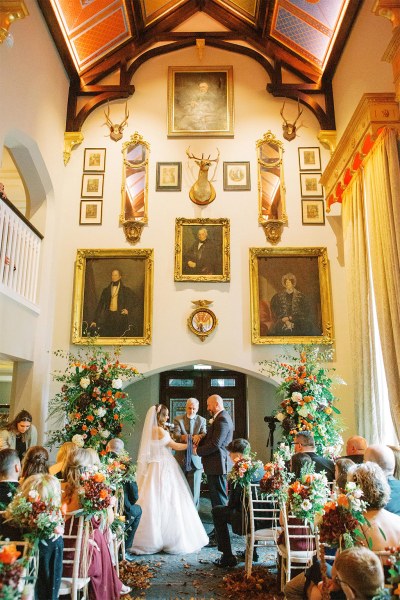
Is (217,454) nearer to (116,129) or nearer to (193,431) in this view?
(193,431)

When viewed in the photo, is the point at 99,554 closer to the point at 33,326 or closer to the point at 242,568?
the point at 242,568

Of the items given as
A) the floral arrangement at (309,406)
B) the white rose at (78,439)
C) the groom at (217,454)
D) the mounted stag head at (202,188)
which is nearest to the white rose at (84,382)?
the white rose at (78,439)

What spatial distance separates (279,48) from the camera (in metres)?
9.86

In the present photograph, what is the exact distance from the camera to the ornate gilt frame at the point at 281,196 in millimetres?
9047

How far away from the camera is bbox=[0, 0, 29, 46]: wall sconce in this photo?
19.1ft

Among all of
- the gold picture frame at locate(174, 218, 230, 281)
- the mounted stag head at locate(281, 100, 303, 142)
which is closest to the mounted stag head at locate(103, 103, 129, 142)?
the gold picture frame at locate(174, 218, 230, 281)

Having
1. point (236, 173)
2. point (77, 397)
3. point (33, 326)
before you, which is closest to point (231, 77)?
point (236, 173)

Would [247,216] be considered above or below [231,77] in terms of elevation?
below

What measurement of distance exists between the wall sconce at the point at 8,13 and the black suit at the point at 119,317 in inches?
163

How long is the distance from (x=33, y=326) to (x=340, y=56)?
7057mm

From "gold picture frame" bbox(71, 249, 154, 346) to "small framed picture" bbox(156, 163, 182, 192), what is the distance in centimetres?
129

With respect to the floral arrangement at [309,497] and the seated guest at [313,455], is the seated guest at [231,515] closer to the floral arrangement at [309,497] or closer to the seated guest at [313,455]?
the seated guest at [313,455]

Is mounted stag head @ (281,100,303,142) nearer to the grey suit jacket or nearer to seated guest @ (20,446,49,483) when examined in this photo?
the grey suit jacket

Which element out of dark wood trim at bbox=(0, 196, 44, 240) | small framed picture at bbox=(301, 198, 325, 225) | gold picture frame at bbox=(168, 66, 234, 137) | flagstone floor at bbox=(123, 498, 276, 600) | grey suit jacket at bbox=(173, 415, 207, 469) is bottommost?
flagstone floor at bbox=(123, 498, 276, 600)
